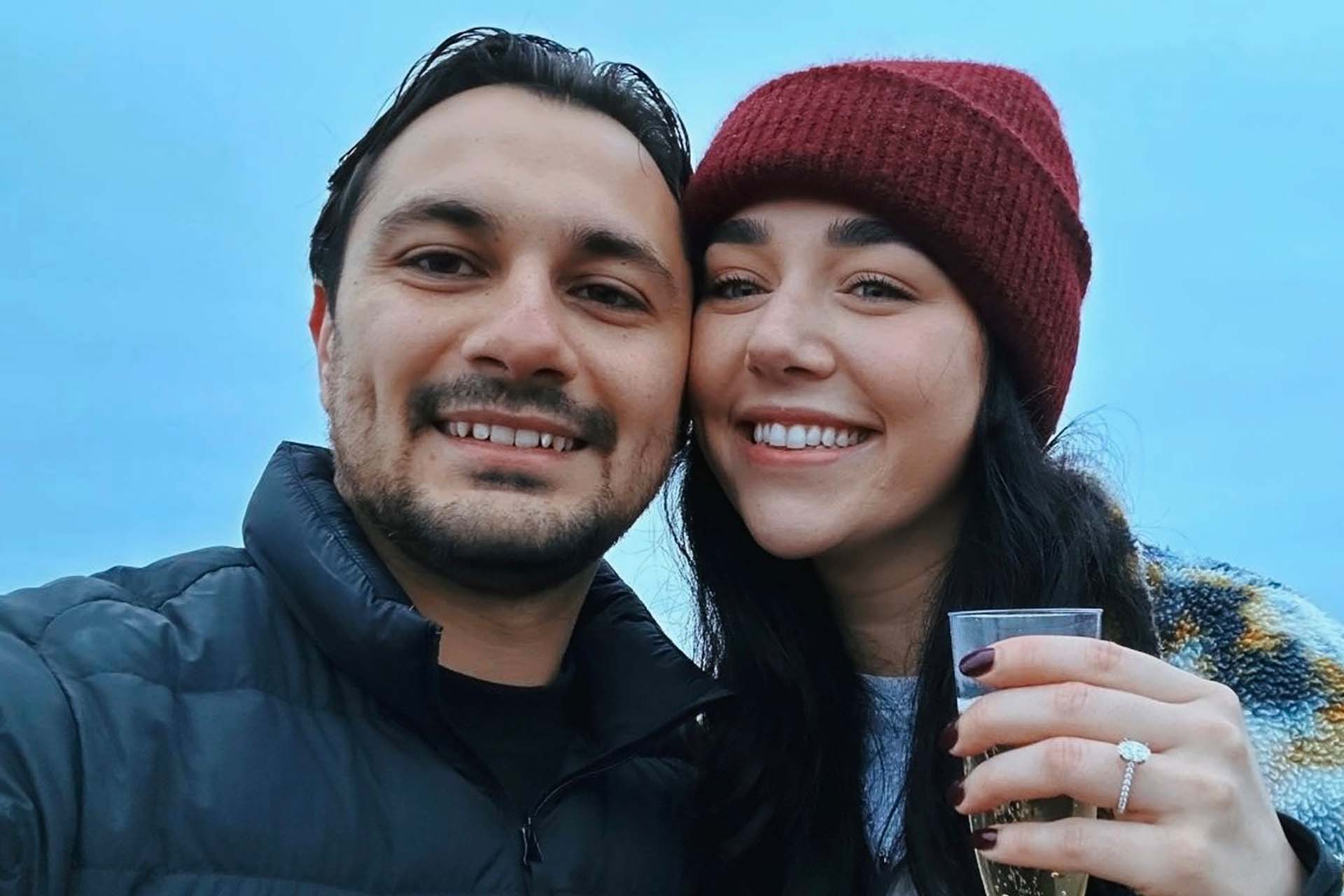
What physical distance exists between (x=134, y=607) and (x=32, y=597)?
17 cm

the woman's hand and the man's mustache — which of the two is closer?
the woman's hand

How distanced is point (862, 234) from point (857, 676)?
1.12 metres

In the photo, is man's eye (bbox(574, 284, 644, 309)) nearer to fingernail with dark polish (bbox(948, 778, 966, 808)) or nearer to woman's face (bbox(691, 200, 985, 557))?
woman's face (bbox(691, 200, 985, 557))

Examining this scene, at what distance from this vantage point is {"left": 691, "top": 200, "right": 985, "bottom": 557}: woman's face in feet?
8.52

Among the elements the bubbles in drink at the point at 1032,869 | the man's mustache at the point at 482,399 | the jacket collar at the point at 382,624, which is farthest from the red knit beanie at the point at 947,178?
the bubbles in drink at the point at 1032,869

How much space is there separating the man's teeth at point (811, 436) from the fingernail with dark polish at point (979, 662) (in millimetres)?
927

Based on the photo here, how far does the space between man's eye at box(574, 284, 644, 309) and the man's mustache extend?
301 millimetres

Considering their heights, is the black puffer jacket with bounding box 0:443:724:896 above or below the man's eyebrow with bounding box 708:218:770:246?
below

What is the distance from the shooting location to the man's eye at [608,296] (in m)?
2.74

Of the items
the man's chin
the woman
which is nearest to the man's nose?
the man's chin

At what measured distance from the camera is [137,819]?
188 cm

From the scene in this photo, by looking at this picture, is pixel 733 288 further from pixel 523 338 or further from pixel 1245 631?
pixel 1245 631

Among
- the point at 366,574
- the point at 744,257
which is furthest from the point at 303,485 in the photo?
the point at 744,257

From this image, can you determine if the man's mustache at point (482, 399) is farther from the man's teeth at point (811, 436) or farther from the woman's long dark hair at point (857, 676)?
the woman's long dark hair at point (857, 676)
